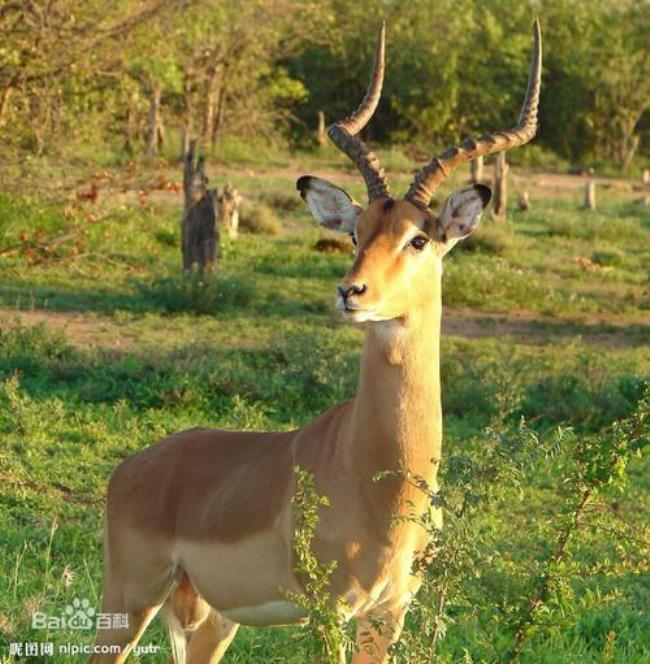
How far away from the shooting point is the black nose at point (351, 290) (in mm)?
4266

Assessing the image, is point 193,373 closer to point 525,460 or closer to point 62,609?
point 62,609

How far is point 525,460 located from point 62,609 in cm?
249

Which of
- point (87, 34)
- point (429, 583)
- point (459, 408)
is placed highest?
point (87, 34)

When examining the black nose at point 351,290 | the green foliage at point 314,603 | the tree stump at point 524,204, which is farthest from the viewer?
the tree stump at point 524,204

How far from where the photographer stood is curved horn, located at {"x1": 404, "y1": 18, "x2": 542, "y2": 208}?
480cm

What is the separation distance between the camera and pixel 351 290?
4281 mm

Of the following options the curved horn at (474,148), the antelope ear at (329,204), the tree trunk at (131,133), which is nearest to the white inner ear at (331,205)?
the antelope ear at (329,204)

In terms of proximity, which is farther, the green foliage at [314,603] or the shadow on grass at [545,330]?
the shadow on grass at [545,330]

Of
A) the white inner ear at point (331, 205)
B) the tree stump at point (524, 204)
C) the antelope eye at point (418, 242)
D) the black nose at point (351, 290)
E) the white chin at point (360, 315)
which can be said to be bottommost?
the tree stump at point (524, 204)

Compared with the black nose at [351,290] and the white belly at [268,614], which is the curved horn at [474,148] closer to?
the black nose at [351,290]

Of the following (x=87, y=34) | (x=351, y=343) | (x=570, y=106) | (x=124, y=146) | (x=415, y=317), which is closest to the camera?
(x=415, y=317)

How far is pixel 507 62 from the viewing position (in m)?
37.6

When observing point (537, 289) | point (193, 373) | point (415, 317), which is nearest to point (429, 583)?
point (415, 317)

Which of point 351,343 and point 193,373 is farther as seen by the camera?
point 351,343
